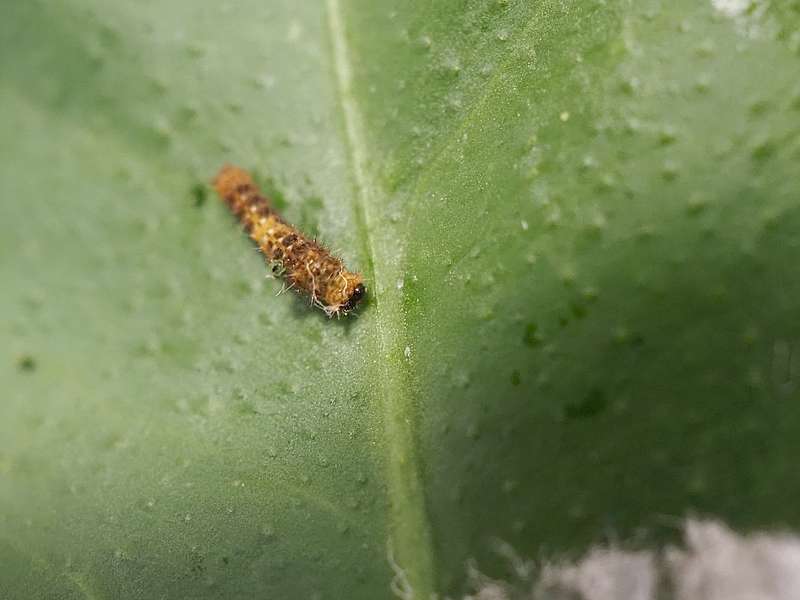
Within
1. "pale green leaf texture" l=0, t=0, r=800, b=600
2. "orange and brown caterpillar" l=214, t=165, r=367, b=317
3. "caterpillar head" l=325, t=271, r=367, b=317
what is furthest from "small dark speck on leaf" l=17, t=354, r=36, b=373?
"caterpillar head" l=325, t=271, r=367, b=317

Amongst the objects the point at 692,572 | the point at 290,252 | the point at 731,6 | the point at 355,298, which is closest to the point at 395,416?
the point at 355,298

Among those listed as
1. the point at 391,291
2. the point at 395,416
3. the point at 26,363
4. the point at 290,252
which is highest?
the point at 391,291

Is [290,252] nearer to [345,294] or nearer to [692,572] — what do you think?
[345,294]

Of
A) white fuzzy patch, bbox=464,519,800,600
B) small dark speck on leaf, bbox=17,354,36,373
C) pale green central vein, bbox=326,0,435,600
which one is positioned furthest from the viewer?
small dark speck on leaf, bbox=17,354,36,373

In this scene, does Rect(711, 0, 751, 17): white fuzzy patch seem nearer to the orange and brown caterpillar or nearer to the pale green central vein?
the pale green central vein

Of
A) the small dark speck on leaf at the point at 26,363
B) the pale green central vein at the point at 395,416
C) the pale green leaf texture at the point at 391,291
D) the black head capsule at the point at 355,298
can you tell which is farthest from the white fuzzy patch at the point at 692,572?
the small dark speck on leaf at the point at 26,363
